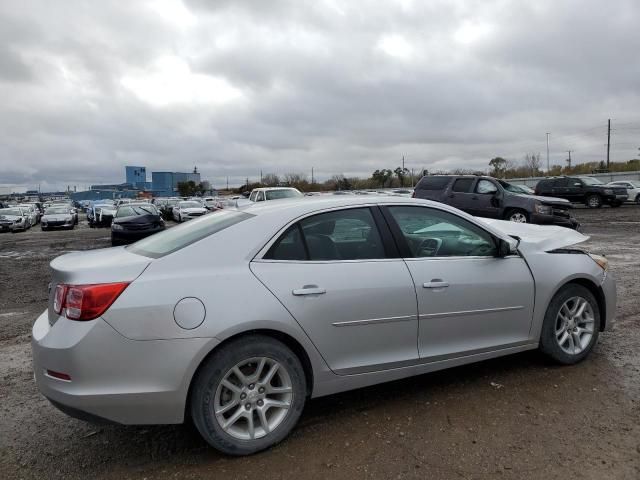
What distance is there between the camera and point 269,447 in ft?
10.3

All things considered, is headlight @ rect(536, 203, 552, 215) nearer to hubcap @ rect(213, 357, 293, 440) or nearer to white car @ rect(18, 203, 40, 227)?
hubcap @ rect(213, 357, 293, 440)

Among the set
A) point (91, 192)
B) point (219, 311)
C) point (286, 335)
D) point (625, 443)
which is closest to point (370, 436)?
point (286, 335)

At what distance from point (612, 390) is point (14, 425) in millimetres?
4394

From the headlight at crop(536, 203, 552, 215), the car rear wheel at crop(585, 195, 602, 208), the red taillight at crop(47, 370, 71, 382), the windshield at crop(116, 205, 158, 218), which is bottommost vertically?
the red taillight at crop(47, 370, 71, 382)

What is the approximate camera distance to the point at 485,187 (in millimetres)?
15727

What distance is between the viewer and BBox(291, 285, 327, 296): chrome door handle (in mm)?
3154

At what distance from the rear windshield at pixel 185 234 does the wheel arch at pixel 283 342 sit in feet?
2.27

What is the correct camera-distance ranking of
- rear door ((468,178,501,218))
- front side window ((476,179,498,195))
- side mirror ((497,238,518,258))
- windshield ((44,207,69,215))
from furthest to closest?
1. windshield ((44,207,69,215))
2. front side window ((476,179,498,195))
3. rear door ((468,178,501,218))
4. side mirror ((497,238,518,258))

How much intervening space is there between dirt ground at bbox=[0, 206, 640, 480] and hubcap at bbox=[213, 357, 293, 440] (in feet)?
0.59

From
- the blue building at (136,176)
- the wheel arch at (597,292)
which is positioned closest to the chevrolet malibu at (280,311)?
the wheel arch at (597,292)

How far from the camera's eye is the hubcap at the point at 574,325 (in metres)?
4.28

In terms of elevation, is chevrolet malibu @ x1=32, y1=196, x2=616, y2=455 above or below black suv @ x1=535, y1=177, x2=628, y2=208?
→ below

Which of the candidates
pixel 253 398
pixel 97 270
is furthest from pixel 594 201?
pixel 97 270

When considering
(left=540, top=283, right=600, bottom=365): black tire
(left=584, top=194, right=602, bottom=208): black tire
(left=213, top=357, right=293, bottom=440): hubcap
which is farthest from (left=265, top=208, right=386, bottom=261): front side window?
(left=584, top=194, right=602, bottom=208): black tire
